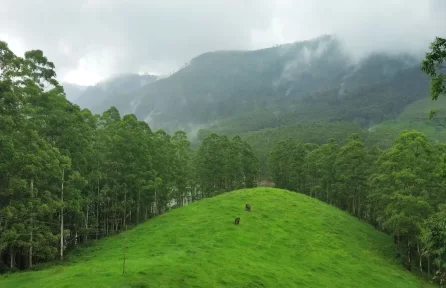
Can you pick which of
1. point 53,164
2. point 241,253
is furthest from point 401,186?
point 53,164

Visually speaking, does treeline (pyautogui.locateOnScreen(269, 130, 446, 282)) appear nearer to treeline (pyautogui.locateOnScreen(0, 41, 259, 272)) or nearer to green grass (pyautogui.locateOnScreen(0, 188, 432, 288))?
green grass (pyautogui.locateOnScreen(0, 188, 432, 288))

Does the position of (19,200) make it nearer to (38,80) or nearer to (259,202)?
(38,80)

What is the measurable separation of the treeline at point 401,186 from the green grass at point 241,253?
17.7 feet

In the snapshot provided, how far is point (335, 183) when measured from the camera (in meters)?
81.1

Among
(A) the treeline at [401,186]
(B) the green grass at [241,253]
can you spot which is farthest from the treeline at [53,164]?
(A) the treeline at [401,186]

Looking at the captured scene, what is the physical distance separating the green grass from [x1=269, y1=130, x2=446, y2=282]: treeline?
540cm

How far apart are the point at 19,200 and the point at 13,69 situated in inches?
487

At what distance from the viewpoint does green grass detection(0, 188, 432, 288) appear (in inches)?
1146

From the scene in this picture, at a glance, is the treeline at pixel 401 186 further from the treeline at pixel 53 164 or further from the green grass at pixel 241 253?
the treeline at pixel 53 164

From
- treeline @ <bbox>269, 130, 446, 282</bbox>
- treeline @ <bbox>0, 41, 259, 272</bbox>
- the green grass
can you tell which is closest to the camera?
the green grass

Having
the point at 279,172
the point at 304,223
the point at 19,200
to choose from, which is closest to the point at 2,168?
the point at 19,200

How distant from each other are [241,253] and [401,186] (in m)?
26.0

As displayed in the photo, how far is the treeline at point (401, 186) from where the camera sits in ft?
138

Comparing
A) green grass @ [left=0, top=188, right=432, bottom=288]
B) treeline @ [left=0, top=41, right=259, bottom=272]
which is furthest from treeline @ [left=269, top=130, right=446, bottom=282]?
treeline @ [left=0, top=41, right=259, bottom=272]
